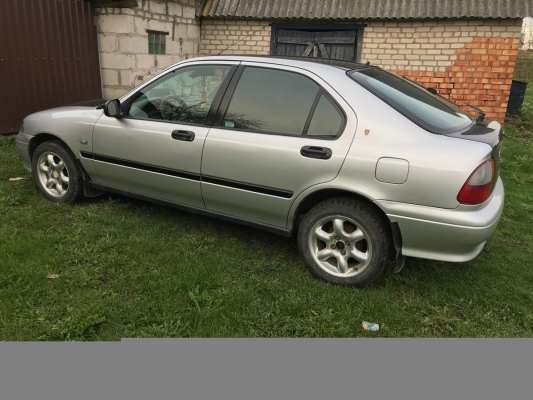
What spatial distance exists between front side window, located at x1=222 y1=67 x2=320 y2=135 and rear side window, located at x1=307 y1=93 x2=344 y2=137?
68 millimetres

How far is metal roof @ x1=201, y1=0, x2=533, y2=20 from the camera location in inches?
350

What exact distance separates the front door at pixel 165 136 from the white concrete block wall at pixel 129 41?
4950 mm

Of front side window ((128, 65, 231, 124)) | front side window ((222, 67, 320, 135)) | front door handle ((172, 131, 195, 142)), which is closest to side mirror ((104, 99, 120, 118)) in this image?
front side window ((128, 65, 231, 124))

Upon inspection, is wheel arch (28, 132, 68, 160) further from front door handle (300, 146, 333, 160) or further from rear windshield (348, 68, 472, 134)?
rear windshield (348, 68, 472, 134)

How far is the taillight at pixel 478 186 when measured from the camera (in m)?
2.77

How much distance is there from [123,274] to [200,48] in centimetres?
882

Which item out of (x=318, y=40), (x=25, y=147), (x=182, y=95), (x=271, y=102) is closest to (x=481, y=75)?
(x=318, y=40)

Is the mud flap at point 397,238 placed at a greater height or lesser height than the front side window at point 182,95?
lesser

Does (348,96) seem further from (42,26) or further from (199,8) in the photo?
(199,8)

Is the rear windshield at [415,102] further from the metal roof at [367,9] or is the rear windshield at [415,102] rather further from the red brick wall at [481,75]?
the metal roof at [367,9]

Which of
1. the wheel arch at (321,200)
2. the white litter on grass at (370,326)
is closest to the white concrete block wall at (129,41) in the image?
the wheel arch at (321,200)

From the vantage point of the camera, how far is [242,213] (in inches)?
143

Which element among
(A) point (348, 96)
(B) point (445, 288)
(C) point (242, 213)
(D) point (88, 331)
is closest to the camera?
(D) point (88, 331)

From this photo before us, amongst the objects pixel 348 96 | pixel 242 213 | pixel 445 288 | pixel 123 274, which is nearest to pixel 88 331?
pixel 123 274
